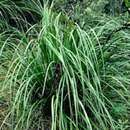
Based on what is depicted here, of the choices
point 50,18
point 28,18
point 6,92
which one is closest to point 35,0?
point 28,18

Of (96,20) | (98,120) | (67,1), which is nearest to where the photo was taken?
(98,120)

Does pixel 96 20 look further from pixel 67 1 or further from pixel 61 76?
pixel 61 76

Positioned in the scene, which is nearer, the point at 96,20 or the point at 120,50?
the point at 120,50

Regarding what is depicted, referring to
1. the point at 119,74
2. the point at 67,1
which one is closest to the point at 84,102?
the point at 119,74

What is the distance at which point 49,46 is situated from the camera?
12.4 feet

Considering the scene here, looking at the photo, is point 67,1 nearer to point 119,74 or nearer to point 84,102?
point 119,74

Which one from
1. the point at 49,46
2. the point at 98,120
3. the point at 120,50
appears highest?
the point at 49,46

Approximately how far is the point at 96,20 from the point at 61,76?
147 cm

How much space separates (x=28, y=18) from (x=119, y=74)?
2.34m

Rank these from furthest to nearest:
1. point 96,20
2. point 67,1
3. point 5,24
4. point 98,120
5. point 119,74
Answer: point 67,1 → point 5,24 → point 96,20 → point 119,74 → point 98,120

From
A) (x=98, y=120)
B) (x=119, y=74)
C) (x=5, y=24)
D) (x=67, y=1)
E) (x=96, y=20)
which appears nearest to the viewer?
(x=98, y=120)

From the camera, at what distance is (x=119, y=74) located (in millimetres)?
4070

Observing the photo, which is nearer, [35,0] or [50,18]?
[50,18]

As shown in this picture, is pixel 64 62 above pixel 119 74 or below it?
above
